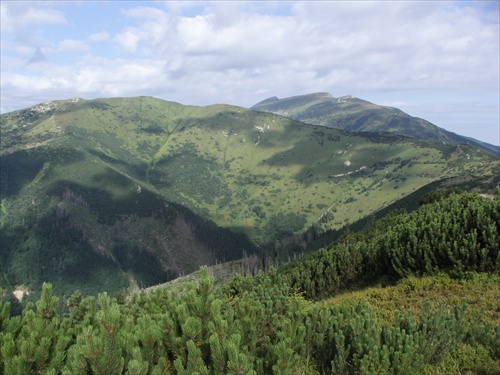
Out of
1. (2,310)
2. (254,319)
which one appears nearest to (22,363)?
(2,310)

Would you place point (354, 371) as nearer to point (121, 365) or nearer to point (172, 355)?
point (172, 355)

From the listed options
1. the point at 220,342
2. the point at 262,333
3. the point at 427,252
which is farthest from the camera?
the point at 427,252

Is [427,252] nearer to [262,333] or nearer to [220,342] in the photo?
[262,333]

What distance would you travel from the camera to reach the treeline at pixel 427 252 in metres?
18.5

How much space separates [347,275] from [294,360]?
59.0 ft

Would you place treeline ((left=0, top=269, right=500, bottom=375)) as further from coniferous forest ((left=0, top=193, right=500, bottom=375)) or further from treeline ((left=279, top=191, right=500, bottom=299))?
treeline ((left=279, top=191, right=500, bottom=299))

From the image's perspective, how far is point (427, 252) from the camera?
19797mm

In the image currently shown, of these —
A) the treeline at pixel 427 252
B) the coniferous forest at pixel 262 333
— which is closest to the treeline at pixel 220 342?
the coniferous forest at pixel 262 333

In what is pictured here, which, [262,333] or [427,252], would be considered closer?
[262,333]

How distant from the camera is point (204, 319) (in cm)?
932

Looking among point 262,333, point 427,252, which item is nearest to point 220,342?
point 262,333

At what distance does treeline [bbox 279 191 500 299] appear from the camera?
1848 centimetres

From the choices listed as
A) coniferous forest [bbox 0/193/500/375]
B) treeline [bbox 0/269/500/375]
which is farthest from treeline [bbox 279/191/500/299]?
treeline [bbox 0/269/500/375]

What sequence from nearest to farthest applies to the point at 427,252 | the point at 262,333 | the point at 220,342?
the point at 220,342
the point at 262,333
the point at 427,252
